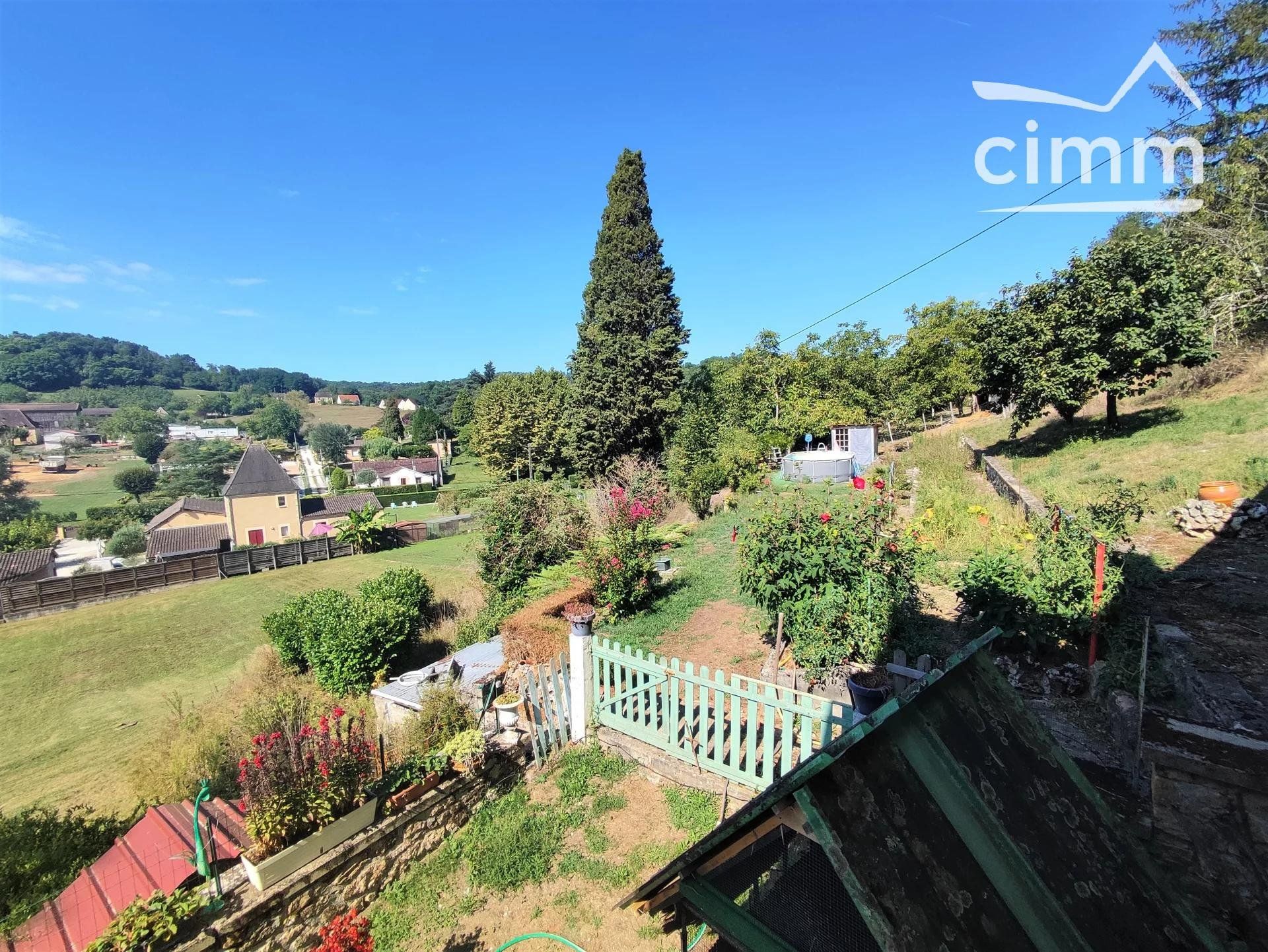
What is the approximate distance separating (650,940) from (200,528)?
133 feet

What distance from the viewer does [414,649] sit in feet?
33.2

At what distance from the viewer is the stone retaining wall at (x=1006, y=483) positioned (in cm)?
846

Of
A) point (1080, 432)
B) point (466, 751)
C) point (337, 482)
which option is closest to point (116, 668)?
point (466, 751)

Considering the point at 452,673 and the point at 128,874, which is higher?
the point at 128,874

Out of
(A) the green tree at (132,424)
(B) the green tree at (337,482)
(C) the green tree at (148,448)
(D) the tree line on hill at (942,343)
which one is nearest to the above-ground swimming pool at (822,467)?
(D) the tree line on hill at (942,343)

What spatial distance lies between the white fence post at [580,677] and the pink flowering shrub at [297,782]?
2.01 meters

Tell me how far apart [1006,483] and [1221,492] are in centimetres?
367

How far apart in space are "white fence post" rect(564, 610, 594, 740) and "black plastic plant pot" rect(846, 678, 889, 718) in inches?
101

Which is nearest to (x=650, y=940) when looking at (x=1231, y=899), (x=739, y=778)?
(x=739, y=778)

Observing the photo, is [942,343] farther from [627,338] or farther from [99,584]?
[99,584]

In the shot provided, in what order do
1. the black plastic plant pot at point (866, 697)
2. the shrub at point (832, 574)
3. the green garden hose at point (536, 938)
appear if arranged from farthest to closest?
the shrub at point (832, 574)
the black plastic plant pot at point (866, 697)
the green garden hose at point (536, 938)

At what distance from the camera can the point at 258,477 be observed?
34750 mm

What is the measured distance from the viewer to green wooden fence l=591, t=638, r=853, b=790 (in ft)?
13.9

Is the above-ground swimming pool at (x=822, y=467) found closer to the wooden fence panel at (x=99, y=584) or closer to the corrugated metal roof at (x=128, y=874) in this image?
the corrugated metal roof at (x=128, y=874)
